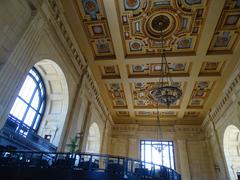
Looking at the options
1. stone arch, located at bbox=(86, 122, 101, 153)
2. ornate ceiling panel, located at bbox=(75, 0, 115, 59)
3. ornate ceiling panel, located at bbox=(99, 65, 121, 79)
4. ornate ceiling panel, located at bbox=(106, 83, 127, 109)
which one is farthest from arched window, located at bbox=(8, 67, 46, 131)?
stone arch, located at bbox=(86, 122, 101, 153)

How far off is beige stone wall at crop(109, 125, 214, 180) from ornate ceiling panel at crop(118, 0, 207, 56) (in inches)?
259

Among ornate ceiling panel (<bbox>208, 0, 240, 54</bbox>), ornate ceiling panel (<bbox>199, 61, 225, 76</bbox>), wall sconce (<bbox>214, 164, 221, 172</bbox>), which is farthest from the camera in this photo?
wall sconce (<bbox>214, 164, 221, 172</bbox>)

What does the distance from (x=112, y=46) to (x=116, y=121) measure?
699cm

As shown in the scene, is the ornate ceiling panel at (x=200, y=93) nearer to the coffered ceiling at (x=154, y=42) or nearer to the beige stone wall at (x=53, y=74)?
the coffered ceiling at (x=154, y=42)

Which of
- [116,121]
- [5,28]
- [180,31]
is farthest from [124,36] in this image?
[116,121]

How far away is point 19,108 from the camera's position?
556 cm

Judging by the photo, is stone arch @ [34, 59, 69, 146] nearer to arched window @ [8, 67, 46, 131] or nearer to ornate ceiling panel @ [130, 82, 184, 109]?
arched window @ [8, 67, 46, 131]

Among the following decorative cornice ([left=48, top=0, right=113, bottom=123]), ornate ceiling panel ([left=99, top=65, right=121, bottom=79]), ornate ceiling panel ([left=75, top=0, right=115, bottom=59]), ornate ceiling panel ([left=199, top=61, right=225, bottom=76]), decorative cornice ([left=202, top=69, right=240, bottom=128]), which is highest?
ornate ceiling panel ([left=75, top=0, right=115, bottom=59])

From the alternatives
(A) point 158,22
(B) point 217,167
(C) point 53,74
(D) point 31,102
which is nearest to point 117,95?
(C) point 53,74

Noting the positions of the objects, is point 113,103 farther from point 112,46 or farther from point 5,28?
point 5,28

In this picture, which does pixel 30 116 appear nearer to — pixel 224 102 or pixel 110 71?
pixel 110 71

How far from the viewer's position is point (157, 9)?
6.52m

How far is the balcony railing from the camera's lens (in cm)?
447

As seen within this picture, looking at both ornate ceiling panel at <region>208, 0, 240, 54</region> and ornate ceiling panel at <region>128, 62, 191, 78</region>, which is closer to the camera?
ornate ceiling panel at <region>208, 0, 240, 54</region>
